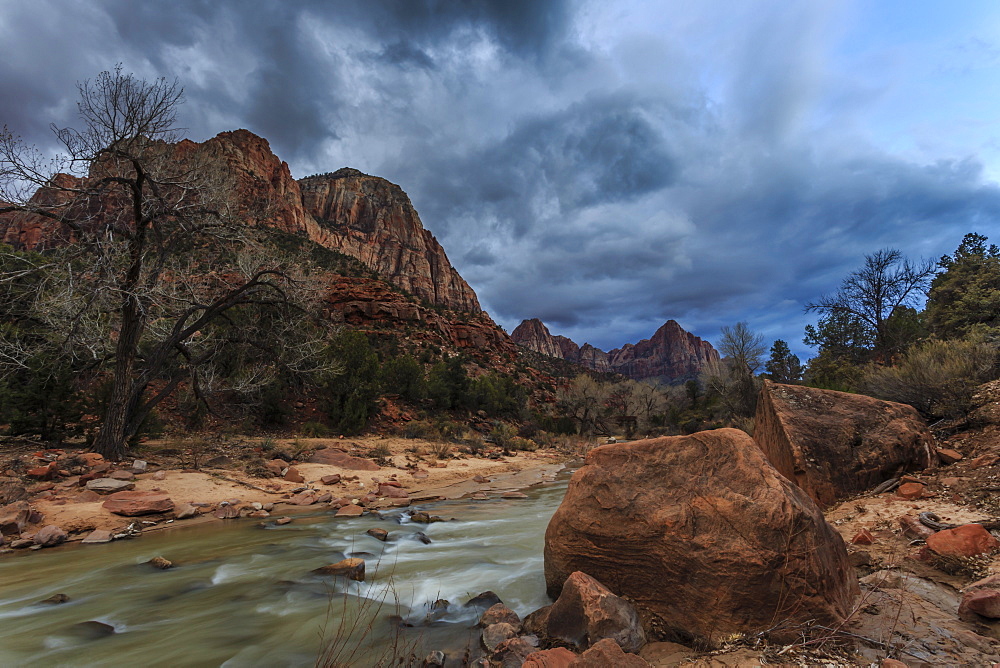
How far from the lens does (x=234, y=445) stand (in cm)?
1284

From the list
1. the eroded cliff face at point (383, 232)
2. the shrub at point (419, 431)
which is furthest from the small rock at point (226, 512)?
the eroded cliff face at point (383, 232)

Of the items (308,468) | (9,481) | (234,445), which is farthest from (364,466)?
(9,481)

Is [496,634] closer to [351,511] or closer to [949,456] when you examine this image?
[351,511]

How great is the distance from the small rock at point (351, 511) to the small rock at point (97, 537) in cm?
343

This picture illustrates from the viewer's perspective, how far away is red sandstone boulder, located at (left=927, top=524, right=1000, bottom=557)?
3555 mm

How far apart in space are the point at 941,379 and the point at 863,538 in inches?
Result: 205

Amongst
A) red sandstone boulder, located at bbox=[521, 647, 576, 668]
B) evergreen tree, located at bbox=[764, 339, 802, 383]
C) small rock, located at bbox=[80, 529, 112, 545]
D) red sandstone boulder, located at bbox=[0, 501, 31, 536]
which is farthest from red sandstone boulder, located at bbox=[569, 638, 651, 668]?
evergreen tree, located at bbox=[764, 339, 802, 383]

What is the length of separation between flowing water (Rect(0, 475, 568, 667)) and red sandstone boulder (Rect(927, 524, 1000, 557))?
144 inches

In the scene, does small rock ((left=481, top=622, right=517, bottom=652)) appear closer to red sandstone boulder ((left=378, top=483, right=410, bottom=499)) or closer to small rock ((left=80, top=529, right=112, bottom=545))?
small rock ((left=80, top=529, right=112, bottom=545))

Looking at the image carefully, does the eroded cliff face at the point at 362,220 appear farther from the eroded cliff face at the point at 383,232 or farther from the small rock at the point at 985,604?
the small rock at the point at 985,604

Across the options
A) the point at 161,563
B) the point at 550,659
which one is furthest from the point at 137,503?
the point at 550,659

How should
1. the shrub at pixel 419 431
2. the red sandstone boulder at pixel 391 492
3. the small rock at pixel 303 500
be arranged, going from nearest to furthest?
the small rock at pixel 303 500
the red sandstone boulder at pixel 391 492
the shrub at pixel 419 431

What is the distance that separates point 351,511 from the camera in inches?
330

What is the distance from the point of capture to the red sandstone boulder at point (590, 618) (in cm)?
297
